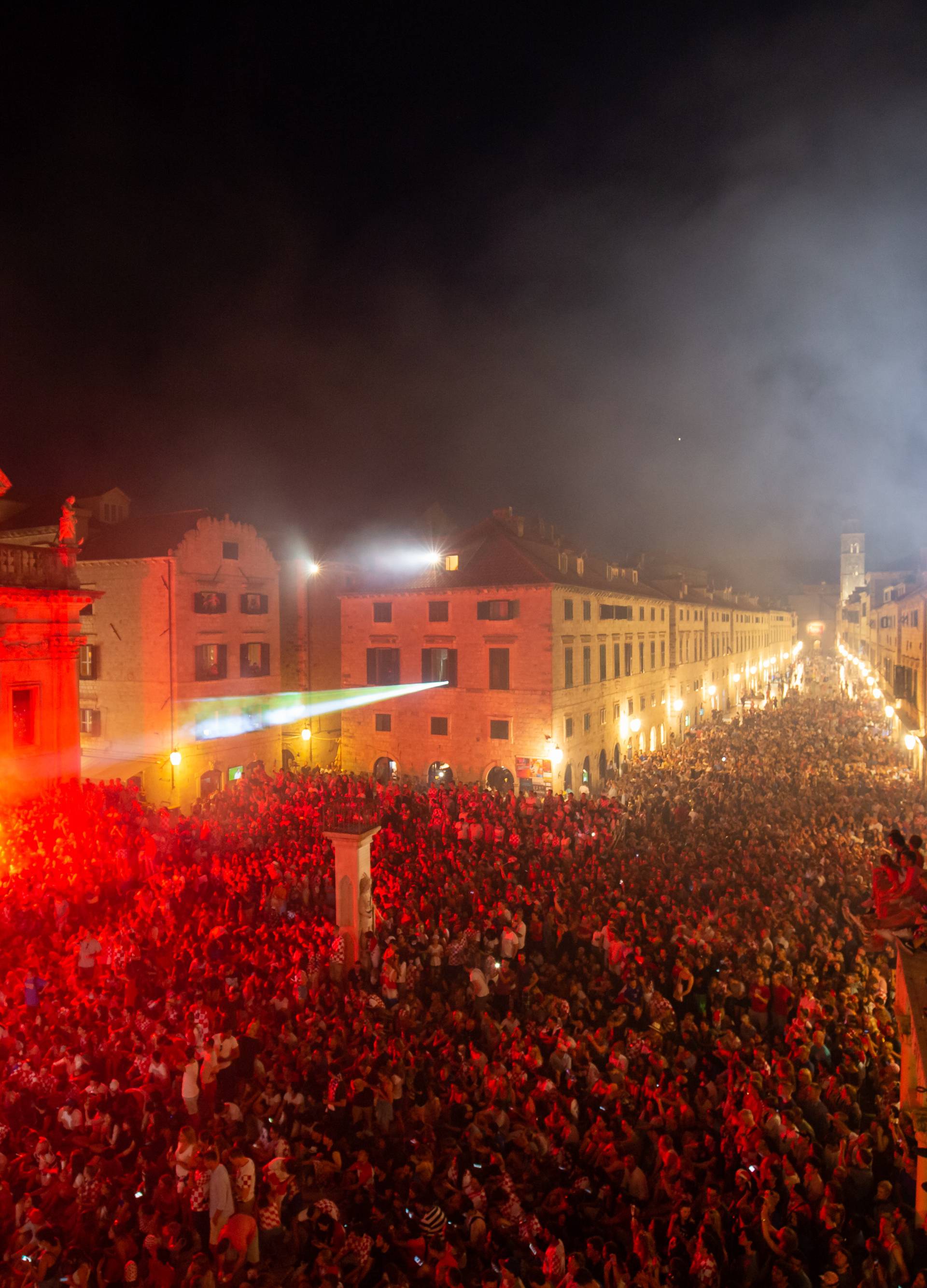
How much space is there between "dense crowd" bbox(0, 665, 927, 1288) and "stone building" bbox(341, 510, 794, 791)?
12.2 metres

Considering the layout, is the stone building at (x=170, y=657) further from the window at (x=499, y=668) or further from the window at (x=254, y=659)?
the window at (x=499, y=668)

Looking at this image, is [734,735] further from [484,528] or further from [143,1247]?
[143,1247]

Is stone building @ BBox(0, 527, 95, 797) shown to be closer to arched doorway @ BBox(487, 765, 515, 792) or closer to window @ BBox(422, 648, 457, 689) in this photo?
window @ BBox(422, 648, 457, 689)

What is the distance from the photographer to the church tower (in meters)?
118

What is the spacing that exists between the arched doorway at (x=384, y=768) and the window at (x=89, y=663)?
11816mm

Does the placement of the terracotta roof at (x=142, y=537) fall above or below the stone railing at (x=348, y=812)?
above

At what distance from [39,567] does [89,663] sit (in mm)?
9932

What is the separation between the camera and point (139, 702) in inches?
1125

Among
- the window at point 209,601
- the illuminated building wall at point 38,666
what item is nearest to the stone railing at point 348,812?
the illuminated building wall at point 38,666

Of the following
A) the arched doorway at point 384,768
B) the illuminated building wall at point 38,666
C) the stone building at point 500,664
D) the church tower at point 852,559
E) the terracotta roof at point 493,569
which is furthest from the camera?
the church tower at point 852,559

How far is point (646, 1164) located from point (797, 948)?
5.46m

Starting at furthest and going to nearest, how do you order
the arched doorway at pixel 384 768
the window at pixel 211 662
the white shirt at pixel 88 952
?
the arched doorway at pixel 384 768 → the window at pixel 211 662 → the white shirt at pixel 88 952

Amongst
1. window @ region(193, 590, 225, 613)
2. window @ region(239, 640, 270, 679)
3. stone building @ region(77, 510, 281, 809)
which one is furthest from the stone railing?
window @ region(239, 640, 270, 679)

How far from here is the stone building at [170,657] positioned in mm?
27984
